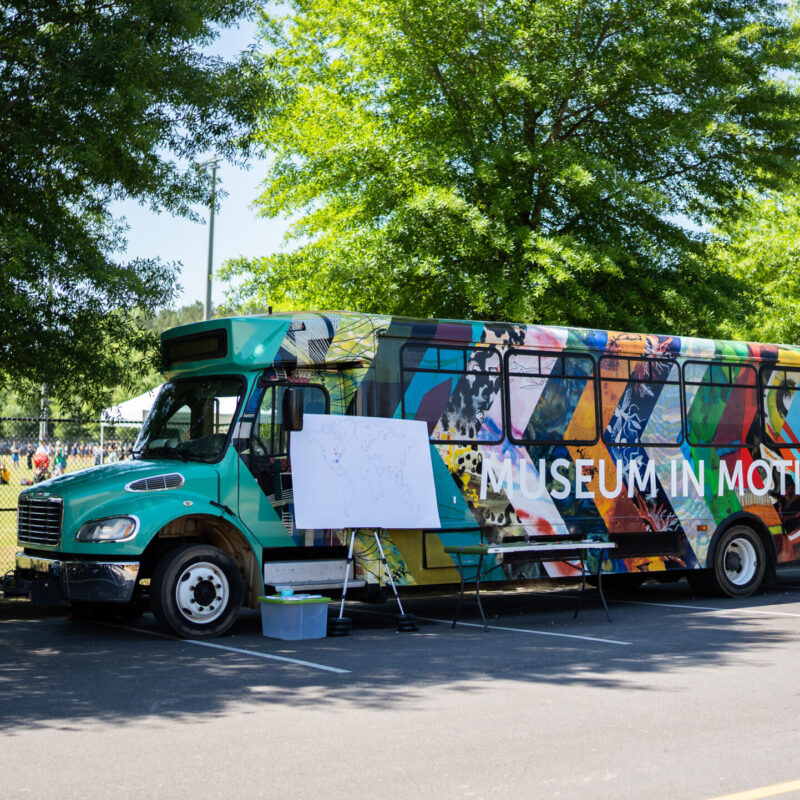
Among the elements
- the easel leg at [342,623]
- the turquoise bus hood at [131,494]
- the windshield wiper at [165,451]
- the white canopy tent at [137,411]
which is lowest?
the easel leg at [342,623]

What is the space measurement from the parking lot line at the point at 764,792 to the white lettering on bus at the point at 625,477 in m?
6.94

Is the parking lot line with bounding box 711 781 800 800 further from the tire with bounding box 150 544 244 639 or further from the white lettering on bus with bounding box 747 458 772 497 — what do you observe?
the white lettering on bus with bounding box 747 458 772 497

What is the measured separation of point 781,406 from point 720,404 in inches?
49.5

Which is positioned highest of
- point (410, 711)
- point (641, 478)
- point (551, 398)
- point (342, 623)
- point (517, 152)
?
point (517, 152)

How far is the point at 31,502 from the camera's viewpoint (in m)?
11.4

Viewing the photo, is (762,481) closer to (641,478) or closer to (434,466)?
(641,478)

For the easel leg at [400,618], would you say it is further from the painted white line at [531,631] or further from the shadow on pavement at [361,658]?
the painted white line at [531,631]

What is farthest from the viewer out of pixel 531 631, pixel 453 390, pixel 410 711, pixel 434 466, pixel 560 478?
pixel 560 478

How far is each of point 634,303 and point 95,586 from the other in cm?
1034

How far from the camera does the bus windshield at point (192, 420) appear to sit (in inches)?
445

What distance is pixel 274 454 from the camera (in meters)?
11.4

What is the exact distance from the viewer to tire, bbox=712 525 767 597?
14373 mm

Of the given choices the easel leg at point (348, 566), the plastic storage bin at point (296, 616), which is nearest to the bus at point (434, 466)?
the easel leg at point (348, 566)

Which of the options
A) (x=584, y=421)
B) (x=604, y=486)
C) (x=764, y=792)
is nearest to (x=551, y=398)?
(x=584, y=421)
